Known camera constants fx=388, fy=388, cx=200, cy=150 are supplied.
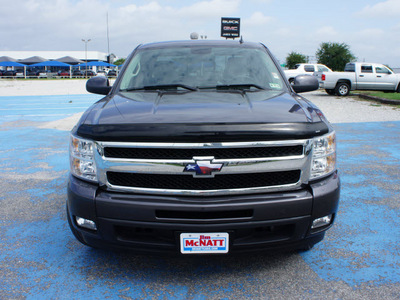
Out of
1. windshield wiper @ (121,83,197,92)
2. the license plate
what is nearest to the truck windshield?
windshield wiper @ (121,83,197,92)

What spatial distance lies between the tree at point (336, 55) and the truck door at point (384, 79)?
95.4 feet

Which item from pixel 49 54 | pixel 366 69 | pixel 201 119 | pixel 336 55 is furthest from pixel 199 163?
pixel 49 54

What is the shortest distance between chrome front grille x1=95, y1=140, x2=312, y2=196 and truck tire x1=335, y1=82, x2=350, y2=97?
19.1 meters

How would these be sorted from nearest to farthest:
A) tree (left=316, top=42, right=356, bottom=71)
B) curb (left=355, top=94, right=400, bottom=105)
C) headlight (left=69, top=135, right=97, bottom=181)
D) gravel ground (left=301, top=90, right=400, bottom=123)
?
headlight (left=69, top=135, right=97, bottom=181), gravel ground (left=301, top=90, right=400, bottom=123), curb (left=355, top=94, right=400, bottom=105), tree (left=316, top=42, right=356, bottom=71)

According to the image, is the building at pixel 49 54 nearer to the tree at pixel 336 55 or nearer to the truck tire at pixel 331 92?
the tree at pixel 336 55

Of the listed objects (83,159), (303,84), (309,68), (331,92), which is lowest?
(83,159)

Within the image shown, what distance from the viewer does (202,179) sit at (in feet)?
7.93

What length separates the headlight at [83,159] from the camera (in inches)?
99.8

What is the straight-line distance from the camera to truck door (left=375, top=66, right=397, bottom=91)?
66.0 feet

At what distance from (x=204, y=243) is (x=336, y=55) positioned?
5036 centimetres

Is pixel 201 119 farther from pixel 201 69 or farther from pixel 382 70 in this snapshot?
pixel 382 70

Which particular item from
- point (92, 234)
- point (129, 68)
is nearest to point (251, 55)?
point (129, 68)

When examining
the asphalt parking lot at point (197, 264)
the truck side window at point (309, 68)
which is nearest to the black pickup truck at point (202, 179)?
the asphalt parking lot at point (197, 264)

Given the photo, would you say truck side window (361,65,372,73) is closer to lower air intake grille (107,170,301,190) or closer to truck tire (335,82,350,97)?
truck tire (335,82,350,97)
